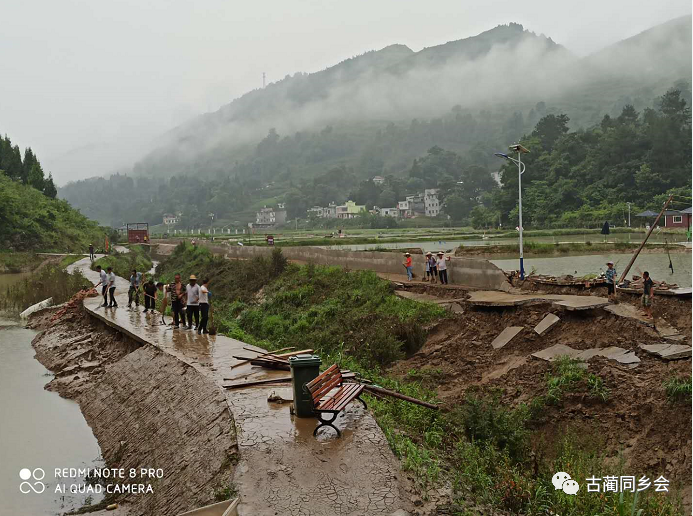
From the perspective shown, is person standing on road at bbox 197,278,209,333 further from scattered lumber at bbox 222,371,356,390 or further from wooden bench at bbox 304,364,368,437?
wooden bench at bbox 304,364,368,437

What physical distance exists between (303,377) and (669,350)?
8462 mm

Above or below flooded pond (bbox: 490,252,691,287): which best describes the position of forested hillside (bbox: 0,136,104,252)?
above

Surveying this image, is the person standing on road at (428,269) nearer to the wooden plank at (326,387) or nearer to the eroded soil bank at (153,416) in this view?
the eroded soil bank at (153,416)

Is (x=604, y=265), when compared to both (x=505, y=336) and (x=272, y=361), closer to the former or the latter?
(x=505, y=336)

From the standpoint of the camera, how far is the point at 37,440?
13383 mm

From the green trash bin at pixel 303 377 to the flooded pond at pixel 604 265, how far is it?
809 inches

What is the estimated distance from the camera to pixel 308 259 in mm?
35375

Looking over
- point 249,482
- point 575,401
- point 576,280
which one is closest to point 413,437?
point 249,482

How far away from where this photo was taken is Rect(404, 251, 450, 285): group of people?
23.9m

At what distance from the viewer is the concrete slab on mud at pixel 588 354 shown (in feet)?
44.5

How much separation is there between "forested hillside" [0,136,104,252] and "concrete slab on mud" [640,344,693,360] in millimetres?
63109

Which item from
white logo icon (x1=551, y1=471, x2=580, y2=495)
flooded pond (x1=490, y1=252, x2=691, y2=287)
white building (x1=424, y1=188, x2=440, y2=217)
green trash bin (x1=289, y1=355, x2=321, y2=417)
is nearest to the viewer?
white logo icon (x1=551, y1=471, x2=580, y2=495)

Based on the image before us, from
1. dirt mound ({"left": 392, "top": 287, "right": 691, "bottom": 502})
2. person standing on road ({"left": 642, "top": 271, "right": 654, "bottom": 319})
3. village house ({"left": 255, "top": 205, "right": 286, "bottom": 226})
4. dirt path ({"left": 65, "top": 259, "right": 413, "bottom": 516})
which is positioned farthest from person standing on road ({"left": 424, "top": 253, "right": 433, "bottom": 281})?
village house ({"left": 255, "top": 205, "right": 286, "bottom": 226})

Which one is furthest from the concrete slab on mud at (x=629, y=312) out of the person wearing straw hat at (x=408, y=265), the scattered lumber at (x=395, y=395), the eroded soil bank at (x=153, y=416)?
the eroded soil bank at (x=153, y=416)
